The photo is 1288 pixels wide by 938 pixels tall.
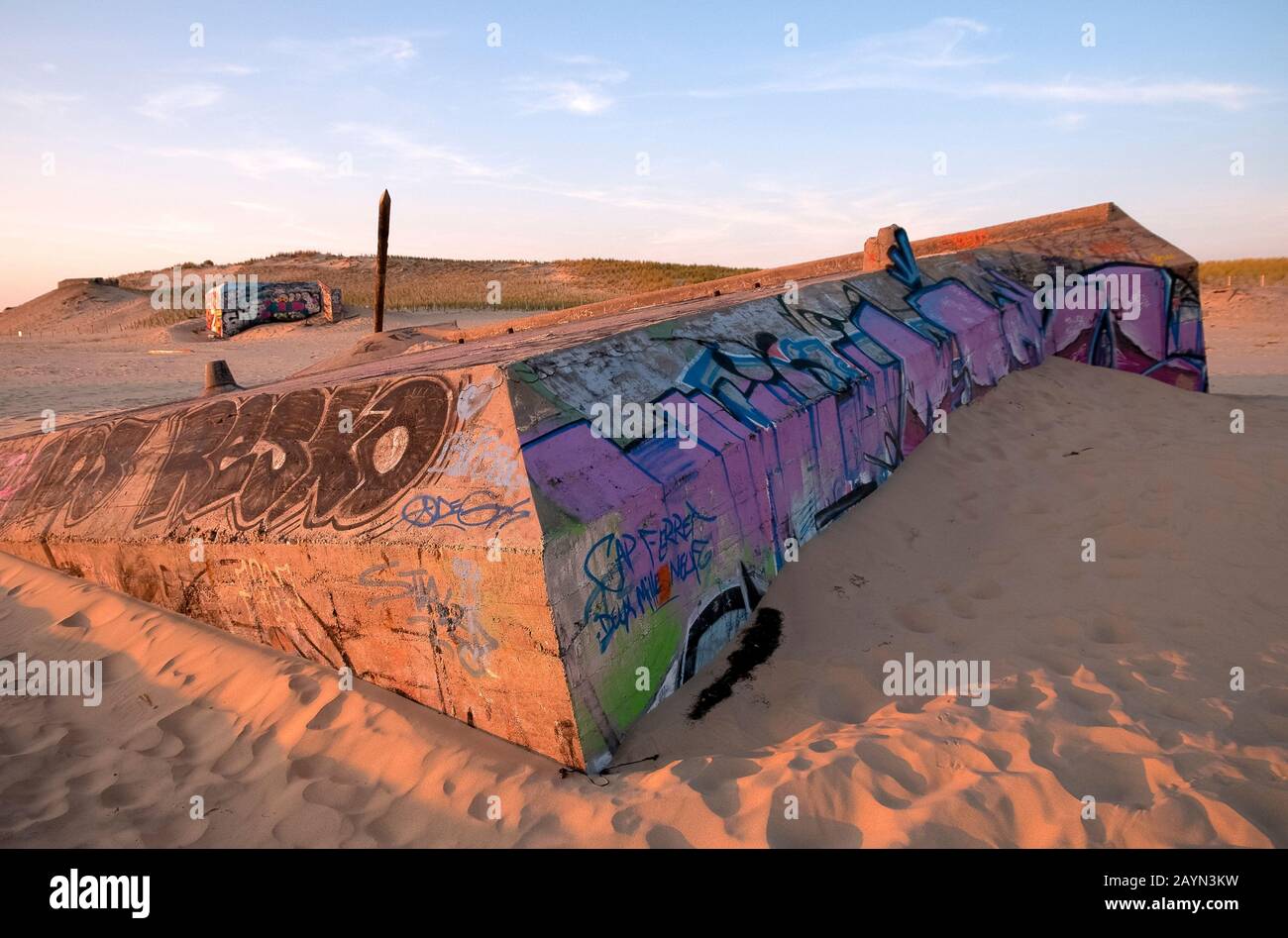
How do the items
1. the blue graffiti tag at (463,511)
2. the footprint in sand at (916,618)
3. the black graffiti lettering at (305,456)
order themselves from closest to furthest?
the blue graffiti tag at (463,511)
the black graffiti lettering at (305,456)
the footprint in sand at (916,618)

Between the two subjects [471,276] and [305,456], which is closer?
[305,456]

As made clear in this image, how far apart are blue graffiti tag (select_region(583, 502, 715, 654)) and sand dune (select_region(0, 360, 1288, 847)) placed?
0.50m

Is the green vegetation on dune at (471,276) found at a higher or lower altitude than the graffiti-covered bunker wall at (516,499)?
higher

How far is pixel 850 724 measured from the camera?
326 centimetres

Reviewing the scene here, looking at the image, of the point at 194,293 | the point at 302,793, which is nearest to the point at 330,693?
the point at 302,793

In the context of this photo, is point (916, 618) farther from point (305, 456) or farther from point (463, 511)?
point (305, 456)

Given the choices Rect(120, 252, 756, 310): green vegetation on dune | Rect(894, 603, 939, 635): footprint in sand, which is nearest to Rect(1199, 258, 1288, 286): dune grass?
Rect(120, 252, 756, 310): green vegetation on dune

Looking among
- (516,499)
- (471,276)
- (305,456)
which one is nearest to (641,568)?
(516,499)

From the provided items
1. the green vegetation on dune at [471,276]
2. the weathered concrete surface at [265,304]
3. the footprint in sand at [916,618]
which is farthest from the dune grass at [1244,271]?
the weathered concrete surface at [265,304]

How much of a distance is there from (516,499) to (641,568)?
26.0 inches

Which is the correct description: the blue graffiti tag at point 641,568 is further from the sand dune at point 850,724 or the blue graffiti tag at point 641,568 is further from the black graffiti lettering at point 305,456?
the black graffiti lettering at point 305,456

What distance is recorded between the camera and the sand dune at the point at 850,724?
8.68 ft

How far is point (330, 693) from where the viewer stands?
12.3 ft
